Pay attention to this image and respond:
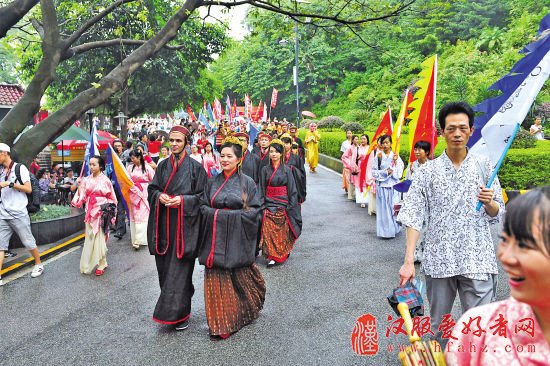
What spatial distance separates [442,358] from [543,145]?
38.1 ft

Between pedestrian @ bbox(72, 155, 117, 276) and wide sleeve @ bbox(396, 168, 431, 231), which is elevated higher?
wide sleeve @ bbox(396, 168, 431, 231)

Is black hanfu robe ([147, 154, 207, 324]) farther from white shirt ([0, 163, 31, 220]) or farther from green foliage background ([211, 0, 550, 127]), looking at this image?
green foliage background ([211, 0, 550, 127])

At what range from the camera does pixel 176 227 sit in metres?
4.63

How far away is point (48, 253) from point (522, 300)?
7.59m

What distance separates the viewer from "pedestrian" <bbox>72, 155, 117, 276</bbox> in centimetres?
656

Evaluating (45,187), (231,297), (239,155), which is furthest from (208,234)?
(45,187)

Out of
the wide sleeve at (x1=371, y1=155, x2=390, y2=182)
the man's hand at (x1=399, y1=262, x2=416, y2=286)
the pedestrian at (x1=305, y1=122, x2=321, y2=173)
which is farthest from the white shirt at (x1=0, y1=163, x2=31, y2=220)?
the pedestrian at (x1=305, y1=122, x2=321, y2=173)

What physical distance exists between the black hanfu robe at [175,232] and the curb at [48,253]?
3.15 m

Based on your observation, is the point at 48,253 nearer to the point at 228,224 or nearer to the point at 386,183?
the point at 228,224

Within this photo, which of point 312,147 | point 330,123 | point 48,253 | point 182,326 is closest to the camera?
point 182,326

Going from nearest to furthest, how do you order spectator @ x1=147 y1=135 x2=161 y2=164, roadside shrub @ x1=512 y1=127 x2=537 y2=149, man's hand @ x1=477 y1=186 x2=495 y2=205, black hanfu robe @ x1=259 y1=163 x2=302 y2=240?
1. man's hand @ x1=477 y1=186 x2=495 y2=205
2. black hanfu robe @ x1=259 y1=163 x2=302 y2=240
3. roadside shrub @ x1=512 y1=127 x2=537 y2=149
4. spectator @ x1=147 y1=135 x2=161 y2=164

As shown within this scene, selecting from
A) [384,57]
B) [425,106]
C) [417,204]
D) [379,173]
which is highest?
[384,57]

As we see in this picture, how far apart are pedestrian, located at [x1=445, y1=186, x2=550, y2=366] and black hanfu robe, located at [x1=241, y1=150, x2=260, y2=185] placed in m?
6.27

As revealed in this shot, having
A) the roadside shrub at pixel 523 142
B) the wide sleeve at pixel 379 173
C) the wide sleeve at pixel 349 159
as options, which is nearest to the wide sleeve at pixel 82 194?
the wide sleeve at pixel 379 173
